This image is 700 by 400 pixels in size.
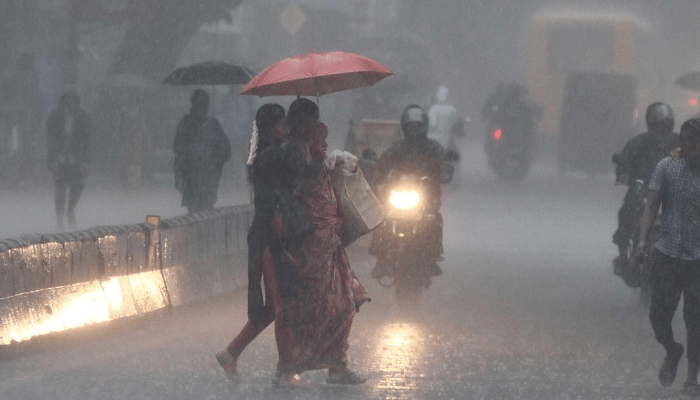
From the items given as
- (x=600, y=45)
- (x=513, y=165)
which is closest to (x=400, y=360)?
(x=513, y=165)

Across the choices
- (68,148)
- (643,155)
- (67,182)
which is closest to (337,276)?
(643,155)

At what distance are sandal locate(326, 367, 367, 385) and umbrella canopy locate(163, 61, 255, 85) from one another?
7714mm

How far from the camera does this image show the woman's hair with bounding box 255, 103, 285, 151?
22.3 feet

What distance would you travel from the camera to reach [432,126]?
23172mm

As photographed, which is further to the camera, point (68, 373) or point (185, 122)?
point (185, 122)

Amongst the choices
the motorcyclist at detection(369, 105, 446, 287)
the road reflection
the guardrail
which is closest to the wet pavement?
the road reflection

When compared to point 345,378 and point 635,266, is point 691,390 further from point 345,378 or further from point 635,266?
point 635,266

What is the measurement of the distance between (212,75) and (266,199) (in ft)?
25.7

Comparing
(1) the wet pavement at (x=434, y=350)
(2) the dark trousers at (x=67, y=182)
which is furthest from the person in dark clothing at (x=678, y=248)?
(2) the dark trousers at (x=67, y=182)

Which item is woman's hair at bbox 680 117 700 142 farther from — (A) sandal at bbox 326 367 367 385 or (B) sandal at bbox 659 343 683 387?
(A) sandal at bbox 326 367 367 385

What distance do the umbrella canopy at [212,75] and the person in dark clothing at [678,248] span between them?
7923 millimetres

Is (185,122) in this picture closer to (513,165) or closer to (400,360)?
(400,360)

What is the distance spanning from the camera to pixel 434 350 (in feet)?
27.3

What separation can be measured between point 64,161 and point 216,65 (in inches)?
120
